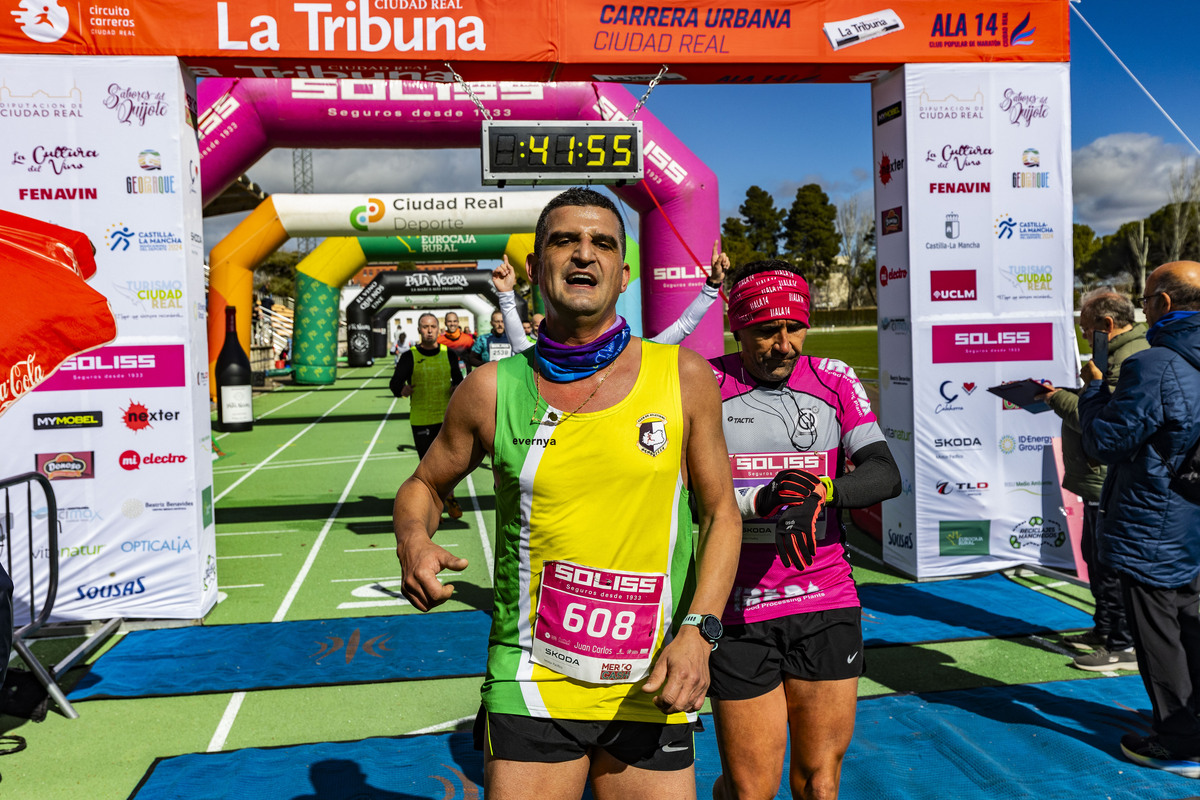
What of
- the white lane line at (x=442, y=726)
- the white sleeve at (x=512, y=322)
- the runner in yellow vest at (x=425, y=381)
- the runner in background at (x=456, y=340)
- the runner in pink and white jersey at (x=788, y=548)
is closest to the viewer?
the runner in pink and white jersey at (x=788, y=548)

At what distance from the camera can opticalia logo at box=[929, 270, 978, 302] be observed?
6.71m

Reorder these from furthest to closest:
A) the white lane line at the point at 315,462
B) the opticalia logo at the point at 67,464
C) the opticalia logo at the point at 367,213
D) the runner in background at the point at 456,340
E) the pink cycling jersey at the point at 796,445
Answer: the opticalia logo at the point at 367,213 < the white lane line at the point at 315,462 < the runner in background at the point at 456,340 < the opticalia logo at the point at 67,464 < the pink cycling jersey at the point at 796,445

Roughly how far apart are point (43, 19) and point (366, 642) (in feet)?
14.8

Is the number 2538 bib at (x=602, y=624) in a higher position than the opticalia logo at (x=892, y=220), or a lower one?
lower

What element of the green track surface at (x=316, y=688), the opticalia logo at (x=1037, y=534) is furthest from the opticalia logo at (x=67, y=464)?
the opticalia logo at (x=1037, y=534)

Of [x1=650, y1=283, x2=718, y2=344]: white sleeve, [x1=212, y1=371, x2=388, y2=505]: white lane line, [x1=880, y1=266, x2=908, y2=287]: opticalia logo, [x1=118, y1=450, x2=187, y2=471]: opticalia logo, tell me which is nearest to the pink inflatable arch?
[x1=880, y1=266, x2=908, y2=287]: opticalia logo

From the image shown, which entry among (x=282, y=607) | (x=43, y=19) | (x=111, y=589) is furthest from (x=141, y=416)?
(x=43, y=19)

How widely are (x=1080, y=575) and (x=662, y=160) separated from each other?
219 inches

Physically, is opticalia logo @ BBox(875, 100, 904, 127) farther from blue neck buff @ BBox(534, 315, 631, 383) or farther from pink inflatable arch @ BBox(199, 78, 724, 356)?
blue neck buff @ BBox(534, 315, 631, 383)

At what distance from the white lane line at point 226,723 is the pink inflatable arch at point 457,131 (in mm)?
4961

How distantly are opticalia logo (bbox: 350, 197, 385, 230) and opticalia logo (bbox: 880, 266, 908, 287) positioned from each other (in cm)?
1070

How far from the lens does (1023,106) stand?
6.73 meters

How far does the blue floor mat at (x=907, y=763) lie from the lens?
12.0 feet

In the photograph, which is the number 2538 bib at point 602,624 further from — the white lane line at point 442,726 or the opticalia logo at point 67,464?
the opticalia logo at point 67,464
